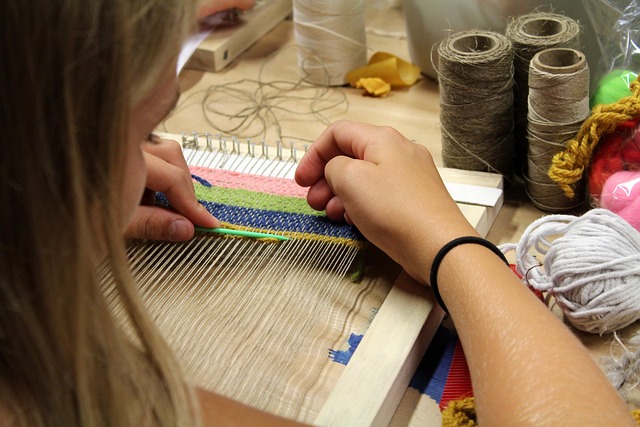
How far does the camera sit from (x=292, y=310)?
3.07ft

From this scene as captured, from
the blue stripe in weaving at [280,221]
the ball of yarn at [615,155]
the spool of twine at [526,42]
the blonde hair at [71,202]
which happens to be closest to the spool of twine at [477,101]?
the spool of twine at [526,42]

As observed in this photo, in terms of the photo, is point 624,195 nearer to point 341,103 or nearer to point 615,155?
point 615,155

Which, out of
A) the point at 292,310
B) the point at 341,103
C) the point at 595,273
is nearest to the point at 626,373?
the point at 595,273

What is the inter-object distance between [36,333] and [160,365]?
5.1 inches

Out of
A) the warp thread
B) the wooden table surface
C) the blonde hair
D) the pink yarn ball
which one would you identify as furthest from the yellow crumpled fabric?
the blonde hair

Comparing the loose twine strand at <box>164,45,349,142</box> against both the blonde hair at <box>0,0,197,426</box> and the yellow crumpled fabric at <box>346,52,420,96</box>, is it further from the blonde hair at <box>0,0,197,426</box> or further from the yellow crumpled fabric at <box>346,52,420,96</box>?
the blonde hair at <box>0,0,197,426</box>

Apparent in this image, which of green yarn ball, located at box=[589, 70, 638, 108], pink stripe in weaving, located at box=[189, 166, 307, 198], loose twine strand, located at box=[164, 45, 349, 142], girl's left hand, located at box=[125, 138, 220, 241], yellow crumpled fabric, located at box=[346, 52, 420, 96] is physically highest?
green yarn ball, located at box=[589, 70, 638, 108]

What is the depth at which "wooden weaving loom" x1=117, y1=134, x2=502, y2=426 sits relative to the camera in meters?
0.83

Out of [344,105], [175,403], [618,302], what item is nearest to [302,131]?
[344,105]

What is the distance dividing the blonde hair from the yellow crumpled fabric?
2.96ft

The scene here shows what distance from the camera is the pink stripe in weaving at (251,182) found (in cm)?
112

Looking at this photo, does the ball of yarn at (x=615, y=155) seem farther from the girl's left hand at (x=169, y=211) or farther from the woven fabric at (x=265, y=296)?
the girl's left hand at (x=169, y=211)

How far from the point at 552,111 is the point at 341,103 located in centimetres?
48

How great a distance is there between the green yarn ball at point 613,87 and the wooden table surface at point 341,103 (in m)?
0.17
